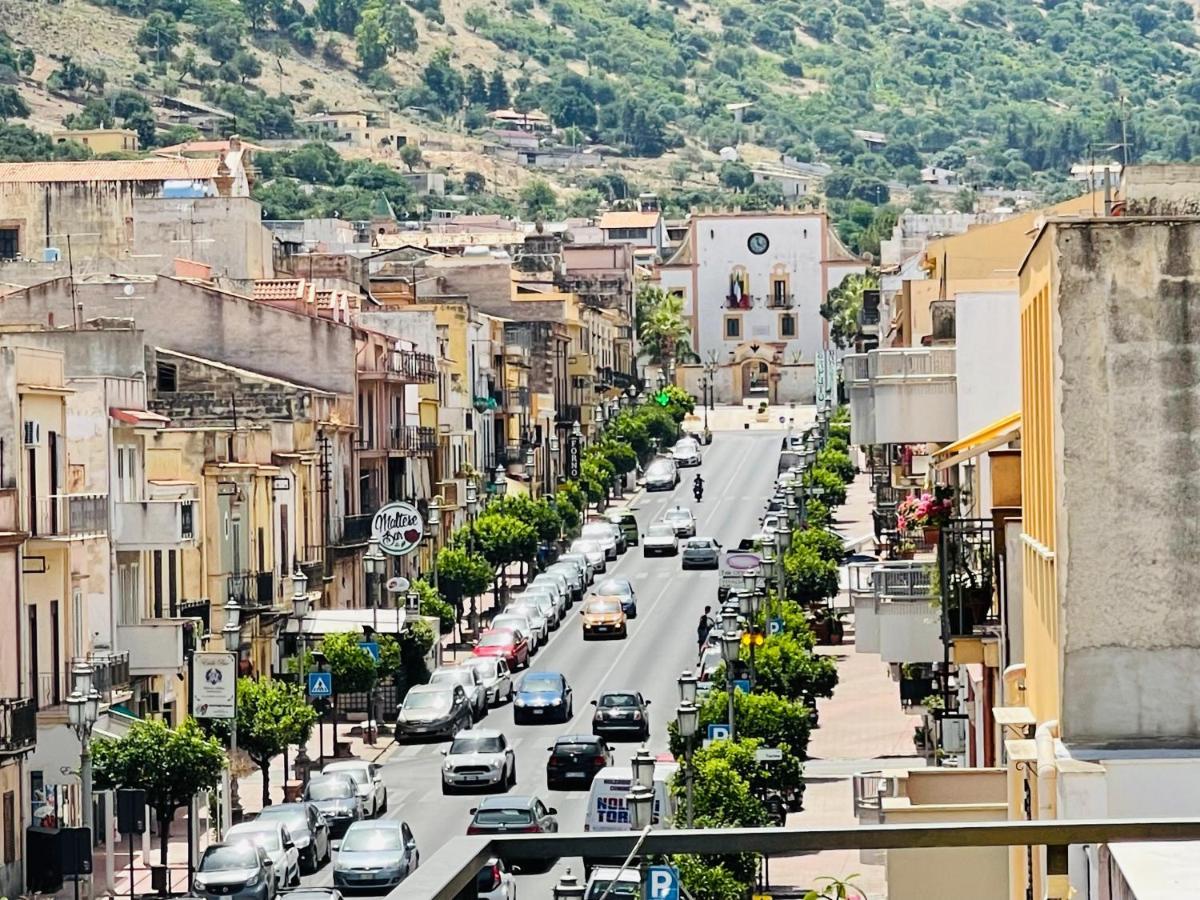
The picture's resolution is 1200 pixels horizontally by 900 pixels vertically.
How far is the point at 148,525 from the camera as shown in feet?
186

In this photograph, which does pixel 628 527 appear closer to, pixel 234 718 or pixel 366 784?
pixel 366 784

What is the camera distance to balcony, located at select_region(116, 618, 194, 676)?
5703 cm

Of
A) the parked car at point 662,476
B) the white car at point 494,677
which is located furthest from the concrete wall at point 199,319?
the parked car at point 662,476

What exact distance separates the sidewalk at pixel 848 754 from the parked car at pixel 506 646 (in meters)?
7.70

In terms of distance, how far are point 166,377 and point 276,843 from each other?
3176 centimetres

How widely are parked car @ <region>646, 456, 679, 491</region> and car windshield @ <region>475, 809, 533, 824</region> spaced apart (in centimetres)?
8638

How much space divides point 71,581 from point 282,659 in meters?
17.0

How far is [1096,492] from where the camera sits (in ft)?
64.9

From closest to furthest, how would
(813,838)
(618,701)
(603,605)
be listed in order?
1. (813,838)
2. (618,701)
3. (603,605)

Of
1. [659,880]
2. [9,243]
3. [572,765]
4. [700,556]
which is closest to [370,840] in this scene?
[572,765]

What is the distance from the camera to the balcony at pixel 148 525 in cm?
5634

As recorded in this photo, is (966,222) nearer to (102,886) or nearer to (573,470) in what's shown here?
(573,470)

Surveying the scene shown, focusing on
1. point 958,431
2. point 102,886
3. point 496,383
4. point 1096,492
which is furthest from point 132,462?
point 496,383

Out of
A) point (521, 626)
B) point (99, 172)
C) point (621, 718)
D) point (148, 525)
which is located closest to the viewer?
point (148, 525)
